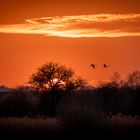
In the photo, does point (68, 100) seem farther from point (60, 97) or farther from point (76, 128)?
point (76, 128)

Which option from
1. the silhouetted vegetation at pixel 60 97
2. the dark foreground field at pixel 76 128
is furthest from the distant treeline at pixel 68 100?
the dark foreground field at pixel 76 128

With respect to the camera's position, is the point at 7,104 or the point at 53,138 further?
the point at 7,104

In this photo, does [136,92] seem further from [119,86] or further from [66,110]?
[66,110]

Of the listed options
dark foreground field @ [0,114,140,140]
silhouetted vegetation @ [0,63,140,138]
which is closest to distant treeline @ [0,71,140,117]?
silhouetted vegetation @ [0,63,140,138]

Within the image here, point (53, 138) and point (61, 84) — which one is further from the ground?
point (61, 84)

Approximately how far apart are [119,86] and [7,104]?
2208 centimetres

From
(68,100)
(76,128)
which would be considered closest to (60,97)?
(68,100)

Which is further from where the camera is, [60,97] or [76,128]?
[60,97]

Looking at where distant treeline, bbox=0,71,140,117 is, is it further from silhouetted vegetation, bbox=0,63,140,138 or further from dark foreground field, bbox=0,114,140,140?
dark foreground field, bbox=0,114,140,140

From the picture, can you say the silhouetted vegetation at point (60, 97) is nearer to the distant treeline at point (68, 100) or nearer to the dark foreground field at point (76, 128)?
the distant treeline at point (68, 100)

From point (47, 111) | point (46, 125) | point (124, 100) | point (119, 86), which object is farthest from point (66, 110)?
point (119, 86)

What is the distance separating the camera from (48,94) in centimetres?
9338

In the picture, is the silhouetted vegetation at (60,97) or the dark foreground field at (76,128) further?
the silhouetted vegetation at (60,97)

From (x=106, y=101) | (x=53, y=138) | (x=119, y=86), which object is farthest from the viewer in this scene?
(x=119, y=86)
